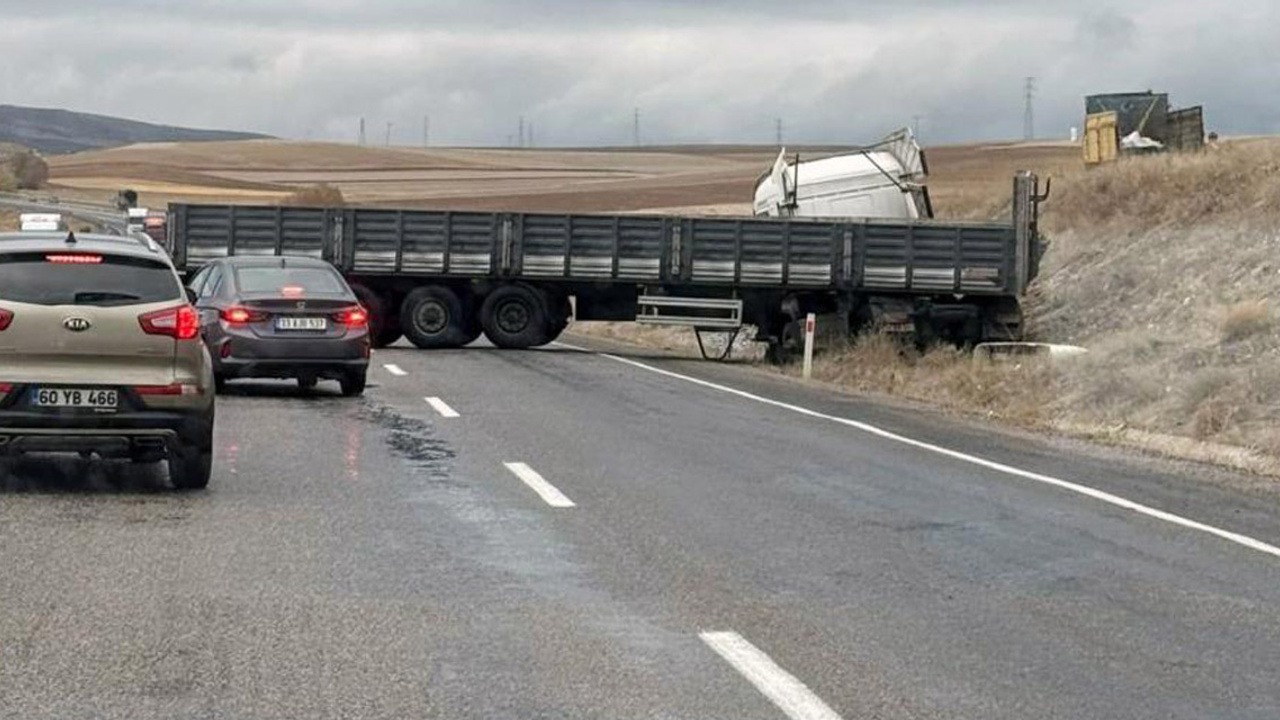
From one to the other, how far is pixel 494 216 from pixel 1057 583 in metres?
22.4

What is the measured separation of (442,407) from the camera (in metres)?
→ 19.7

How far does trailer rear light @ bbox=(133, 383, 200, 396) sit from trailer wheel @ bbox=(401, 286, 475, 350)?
1899cm

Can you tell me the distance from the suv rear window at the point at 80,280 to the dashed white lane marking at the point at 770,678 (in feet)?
18.9

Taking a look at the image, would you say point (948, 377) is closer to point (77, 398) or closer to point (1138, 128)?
point (77, 398)

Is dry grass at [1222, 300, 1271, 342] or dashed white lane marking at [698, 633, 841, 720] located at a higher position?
dry grass at [1222, 300, 1271, 342]

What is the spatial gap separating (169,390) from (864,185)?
2260cm

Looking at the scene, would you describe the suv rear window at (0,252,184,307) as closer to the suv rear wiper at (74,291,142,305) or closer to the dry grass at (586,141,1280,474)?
the suv rear wiper at (74,291,142,305)

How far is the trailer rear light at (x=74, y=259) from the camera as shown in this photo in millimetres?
12367

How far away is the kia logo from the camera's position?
12.2 m

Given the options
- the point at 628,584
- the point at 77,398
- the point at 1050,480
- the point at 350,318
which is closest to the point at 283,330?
the point at 350,318

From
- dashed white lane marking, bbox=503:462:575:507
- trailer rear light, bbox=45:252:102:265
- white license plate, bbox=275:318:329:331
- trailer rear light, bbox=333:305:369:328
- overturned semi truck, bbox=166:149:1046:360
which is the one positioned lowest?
dashed white lane marking, bbox=503:462:575:507

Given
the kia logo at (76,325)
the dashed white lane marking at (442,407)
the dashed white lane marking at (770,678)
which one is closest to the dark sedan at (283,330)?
the dashed white lane marking at (442,407)

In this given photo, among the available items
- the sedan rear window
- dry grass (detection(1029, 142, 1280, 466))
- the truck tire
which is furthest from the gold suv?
the truck tire

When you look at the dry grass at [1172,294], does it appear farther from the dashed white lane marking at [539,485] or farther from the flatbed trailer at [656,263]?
the dashed white lane marking at [539,485]
